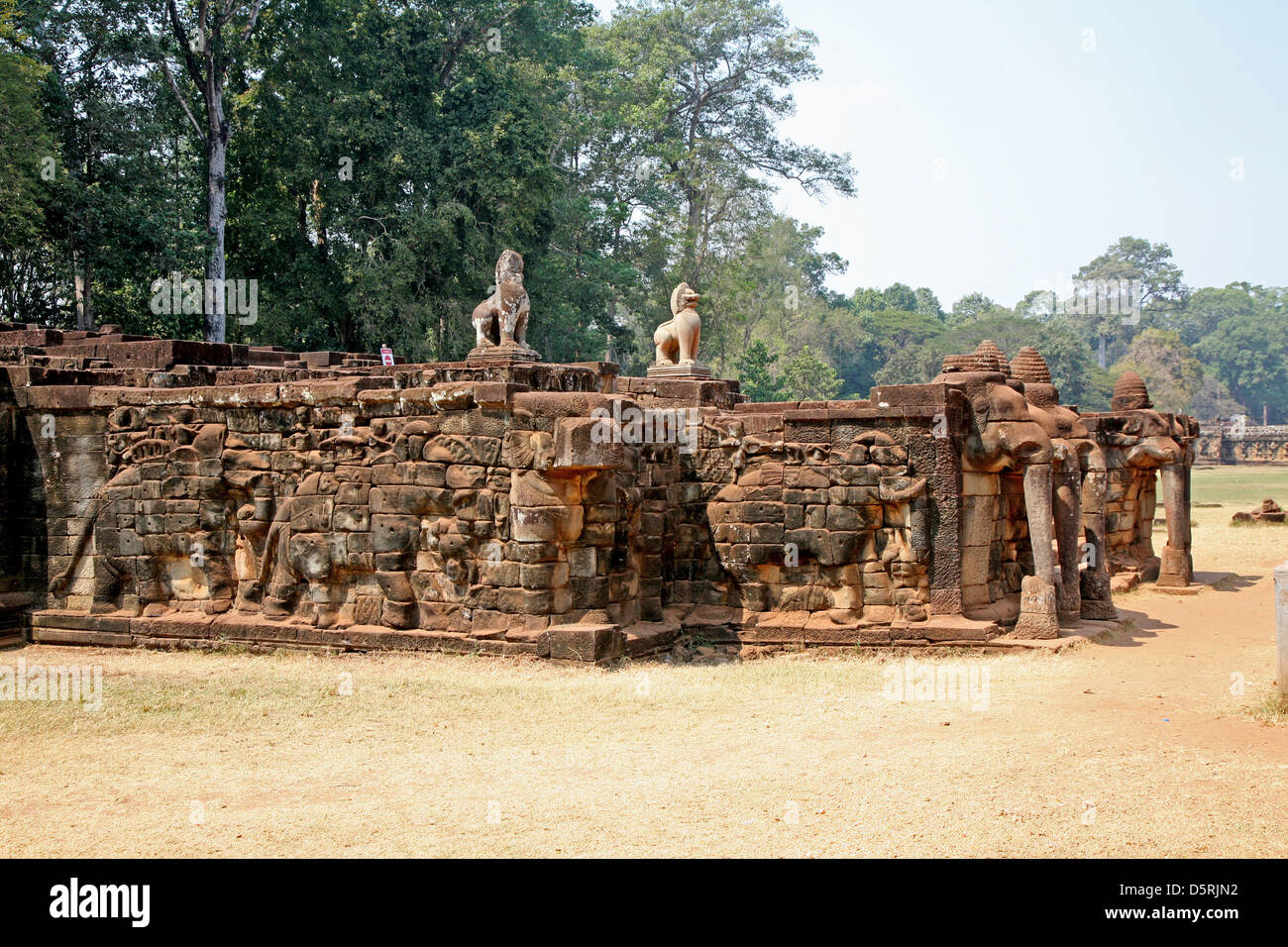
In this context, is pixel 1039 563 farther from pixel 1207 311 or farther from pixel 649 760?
pixel 1207 311

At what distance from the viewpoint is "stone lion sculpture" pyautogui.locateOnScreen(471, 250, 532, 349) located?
11367mm

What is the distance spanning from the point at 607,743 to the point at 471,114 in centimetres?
2205

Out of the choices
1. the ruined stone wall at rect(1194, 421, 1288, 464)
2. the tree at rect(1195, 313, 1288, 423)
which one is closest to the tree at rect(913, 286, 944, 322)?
the tree at rect(1195, 313, 1288, 423)

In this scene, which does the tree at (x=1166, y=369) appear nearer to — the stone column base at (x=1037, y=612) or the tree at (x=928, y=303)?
the tree at (x=928, y=303)

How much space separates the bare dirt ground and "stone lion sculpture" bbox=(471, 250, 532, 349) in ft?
11.2

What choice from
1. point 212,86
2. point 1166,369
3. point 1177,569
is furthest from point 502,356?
point 1166,369

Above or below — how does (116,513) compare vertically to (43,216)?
below

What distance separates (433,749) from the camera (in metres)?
7.29

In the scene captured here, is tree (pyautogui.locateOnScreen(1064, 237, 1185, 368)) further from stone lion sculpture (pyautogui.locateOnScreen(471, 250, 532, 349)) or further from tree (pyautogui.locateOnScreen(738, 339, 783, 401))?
stone lion sculpture (pyautogui.locateOnScreen(471, 250, 532, 349))

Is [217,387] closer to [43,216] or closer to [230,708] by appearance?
[230,708]

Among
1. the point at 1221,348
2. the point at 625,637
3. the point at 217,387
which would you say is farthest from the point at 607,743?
the point at 1221,348

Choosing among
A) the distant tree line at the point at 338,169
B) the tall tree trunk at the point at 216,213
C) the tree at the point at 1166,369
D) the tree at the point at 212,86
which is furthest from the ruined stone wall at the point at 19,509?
the tree at the point at 1166,369

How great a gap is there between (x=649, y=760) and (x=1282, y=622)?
4.11 m

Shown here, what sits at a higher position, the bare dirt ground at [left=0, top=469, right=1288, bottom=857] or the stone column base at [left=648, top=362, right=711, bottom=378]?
the stone column base at [left=648, top=362, right=711, bottom=378]
